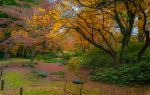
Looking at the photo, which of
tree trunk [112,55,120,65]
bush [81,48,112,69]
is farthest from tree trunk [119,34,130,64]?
bush [81,48,112,69]

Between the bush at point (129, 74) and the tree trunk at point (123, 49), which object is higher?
the tree trunk at point (123, 49)

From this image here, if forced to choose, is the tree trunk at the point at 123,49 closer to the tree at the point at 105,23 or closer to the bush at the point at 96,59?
the tree at the point at 105,23

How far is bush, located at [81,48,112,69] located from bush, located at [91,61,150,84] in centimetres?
415

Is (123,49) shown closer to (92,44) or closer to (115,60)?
(115,60)

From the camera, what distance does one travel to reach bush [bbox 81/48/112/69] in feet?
90.4

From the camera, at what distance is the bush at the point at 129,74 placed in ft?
68.2

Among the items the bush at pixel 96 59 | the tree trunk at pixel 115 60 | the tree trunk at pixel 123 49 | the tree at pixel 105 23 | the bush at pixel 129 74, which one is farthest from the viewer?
the bush at pixel 96 59

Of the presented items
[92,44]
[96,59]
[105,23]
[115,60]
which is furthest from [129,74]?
[96,59]

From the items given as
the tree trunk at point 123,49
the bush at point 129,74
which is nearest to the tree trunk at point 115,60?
the tree trunk at point 123,49

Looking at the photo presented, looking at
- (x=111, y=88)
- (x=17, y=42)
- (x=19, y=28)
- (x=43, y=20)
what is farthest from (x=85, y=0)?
(x=19, y=28)

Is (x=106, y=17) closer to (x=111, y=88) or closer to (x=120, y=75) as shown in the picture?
(x=120, y=75)

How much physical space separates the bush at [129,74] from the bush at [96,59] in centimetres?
415

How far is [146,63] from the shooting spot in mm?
21516

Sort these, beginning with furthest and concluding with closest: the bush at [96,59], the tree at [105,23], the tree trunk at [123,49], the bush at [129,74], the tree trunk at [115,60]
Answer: the bush at [96,59]
the tree trunk at [115,60]
the tree trunk at [123,49]
the tree at [105,23]
the bush at [129,74]
